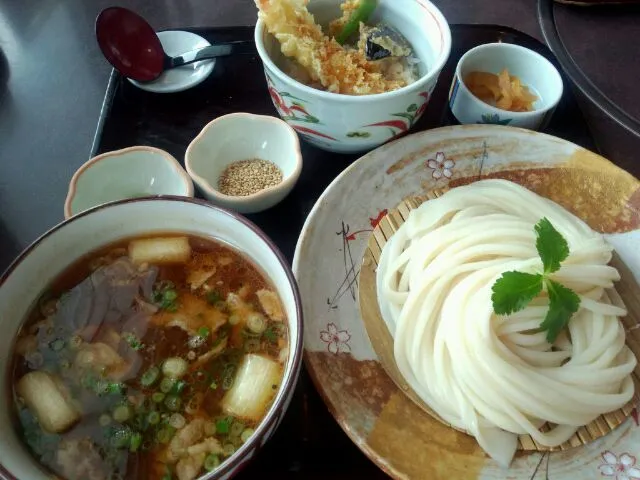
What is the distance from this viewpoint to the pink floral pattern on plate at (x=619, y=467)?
121 cm

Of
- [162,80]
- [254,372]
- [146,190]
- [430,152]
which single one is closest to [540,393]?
[254,372]

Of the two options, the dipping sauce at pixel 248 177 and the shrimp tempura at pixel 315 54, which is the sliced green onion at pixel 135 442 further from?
the shrimp tempura at pixel 315 54

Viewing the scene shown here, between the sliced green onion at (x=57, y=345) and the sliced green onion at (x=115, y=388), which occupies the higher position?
the sliced green onion at (x=57, y=345)

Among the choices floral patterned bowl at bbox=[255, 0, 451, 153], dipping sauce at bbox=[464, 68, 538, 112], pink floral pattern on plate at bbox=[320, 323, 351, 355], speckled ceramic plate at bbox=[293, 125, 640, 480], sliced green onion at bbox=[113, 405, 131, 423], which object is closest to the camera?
sliced green onion at bbox=[113, 405, 131, 423]

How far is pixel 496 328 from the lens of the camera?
4.46ft

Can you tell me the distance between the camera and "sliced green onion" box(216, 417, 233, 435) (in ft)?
3.68

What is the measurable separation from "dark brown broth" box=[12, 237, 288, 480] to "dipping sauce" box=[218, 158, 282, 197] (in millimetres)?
449

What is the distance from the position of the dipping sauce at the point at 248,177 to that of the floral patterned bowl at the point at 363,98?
0.54 feet

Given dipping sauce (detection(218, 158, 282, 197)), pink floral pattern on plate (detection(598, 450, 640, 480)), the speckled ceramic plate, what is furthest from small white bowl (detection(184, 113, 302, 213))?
pink floral pattern on plate (detection(598, 450, 640, 480))

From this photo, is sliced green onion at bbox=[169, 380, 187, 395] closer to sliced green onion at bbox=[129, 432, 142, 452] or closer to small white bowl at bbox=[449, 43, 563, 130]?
sliced green onion at bbox=[129, 432, 142, 452]

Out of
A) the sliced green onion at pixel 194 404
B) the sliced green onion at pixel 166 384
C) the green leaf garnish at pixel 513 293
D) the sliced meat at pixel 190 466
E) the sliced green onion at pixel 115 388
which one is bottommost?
the green leaf garnish at pixel 513 293

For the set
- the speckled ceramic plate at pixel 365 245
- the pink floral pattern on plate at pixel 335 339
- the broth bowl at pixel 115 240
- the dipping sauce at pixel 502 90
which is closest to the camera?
the broth bowl at pixel 115 240

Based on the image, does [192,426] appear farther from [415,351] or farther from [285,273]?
[415,351]

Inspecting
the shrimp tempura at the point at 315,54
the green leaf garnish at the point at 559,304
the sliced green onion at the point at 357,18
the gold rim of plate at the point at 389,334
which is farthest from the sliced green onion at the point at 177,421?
the sliced green onion at the point at 357,18
